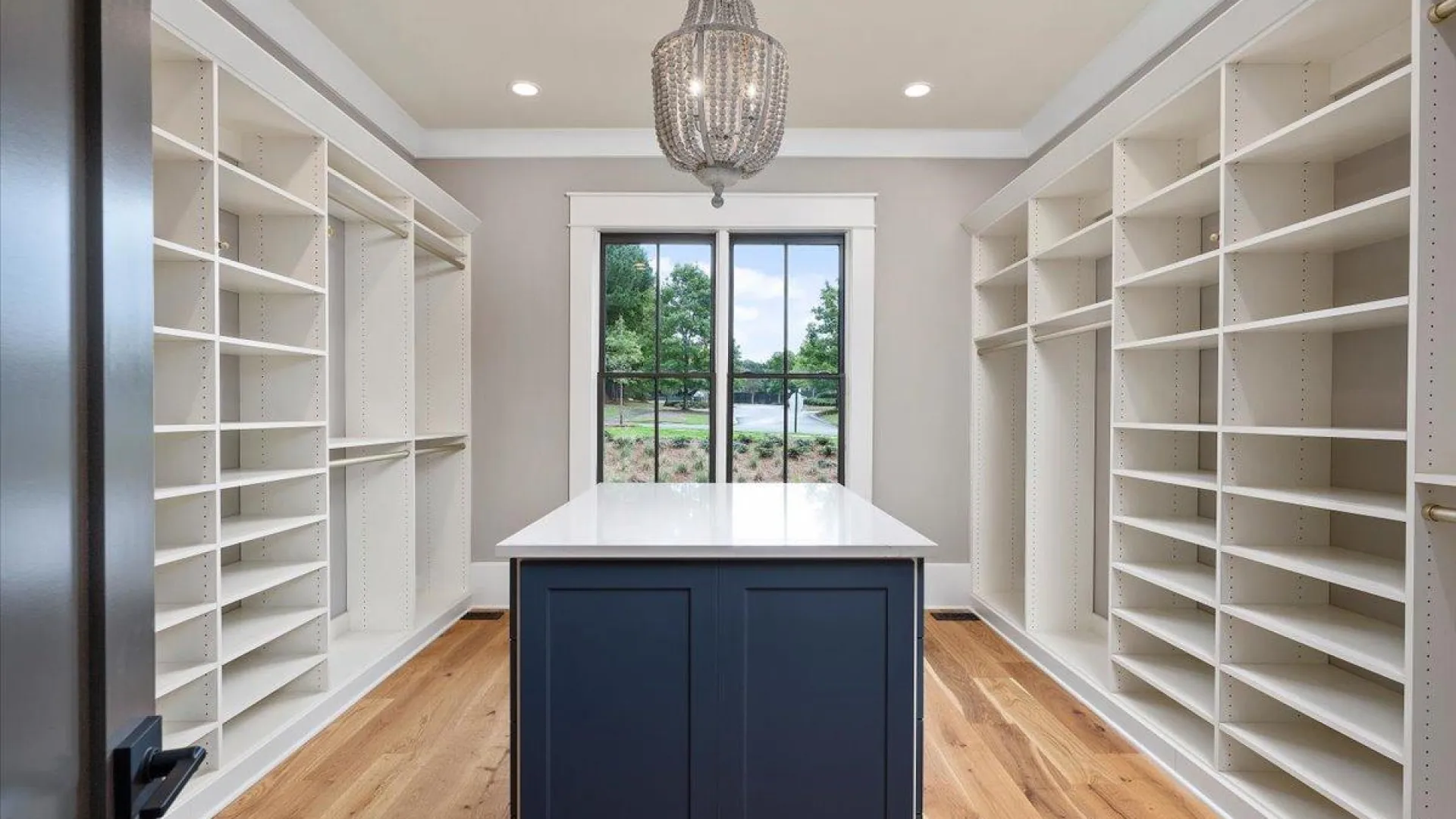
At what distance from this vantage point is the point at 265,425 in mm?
2314

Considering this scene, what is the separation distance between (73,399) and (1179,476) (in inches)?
110

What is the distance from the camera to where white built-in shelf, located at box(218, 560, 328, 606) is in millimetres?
2265

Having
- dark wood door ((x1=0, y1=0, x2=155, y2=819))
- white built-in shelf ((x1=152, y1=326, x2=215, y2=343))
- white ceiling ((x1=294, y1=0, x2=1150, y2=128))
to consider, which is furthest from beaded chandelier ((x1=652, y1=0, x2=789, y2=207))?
dark wood door ((x1=0, y1=0, x2=155, y2=819))

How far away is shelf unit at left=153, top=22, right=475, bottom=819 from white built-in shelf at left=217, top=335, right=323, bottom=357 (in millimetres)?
12

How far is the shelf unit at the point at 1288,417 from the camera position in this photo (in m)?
1.52

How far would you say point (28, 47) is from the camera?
1.68 ft

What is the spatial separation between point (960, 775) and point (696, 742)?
1107 millimetres

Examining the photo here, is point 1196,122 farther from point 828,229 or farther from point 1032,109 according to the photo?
point 828,229

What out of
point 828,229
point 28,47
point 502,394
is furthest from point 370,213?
point 28,47

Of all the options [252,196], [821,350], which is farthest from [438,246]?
[821,350]

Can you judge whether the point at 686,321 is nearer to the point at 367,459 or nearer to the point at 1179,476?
the point at 367,459

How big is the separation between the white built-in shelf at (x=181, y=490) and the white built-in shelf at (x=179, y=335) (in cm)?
41

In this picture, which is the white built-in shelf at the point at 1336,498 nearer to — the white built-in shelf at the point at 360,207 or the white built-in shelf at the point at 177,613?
the white built-in shelf at the point at 177,613

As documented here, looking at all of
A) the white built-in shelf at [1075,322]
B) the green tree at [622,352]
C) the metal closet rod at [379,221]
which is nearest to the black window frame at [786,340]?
the green tree at [622,352]
